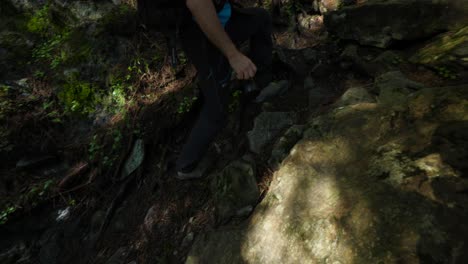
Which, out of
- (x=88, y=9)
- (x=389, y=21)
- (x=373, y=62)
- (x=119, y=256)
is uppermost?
(x=88, y=9)

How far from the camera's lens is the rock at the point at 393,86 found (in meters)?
2.50

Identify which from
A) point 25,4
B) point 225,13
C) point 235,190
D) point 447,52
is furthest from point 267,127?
point 25,4

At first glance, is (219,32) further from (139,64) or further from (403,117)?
(139,64)

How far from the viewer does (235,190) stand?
9.00ft

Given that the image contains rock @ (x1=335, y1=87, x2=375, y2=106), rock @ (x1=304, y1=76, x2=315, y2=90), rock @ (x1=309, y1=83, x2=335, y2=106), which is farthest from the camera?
rock @ (x1=304, y1=76, x2=315, y2=90)

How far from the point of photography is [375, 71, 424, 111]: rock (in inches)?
98.3

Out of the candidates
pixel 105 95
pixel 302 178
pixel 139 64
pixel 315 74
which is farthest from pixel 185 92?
pixel 302 178

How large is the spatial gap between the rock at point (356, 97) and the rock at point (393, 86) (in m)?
0.12

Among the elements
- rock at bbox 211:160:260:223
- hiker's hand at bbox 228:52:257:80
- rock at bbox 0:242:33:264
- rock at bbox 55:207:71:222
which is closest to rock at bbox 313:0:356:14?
hiker's hand at bbox 228:52:257:80

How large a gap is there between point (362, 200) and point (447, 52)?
1.96m

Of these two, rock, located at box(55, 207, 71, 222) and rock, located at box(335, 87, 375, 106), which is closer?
rock, located at box(335, 87, 375, 106)

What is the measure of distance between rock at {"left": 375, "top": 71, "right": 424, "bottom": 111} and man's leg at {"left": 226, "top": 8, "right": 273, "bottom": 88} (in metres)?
1.40

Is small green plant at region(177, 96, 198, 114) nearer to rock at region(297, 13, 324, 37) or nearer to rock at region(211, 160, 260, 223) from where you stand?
rock at region(211, 160, 260, 223)

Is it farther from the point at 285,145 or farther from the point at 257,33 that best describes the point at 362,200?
the point at 257,33
